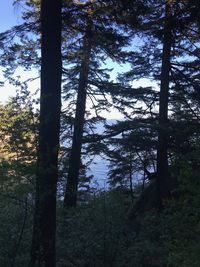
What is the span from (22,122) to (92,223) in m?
3.44

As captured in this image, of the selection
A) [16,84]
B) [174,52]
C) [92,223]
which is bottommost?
[92,223]

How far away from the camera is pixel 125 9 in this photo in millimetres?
8758

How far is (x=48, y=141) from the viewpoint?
7582 mm

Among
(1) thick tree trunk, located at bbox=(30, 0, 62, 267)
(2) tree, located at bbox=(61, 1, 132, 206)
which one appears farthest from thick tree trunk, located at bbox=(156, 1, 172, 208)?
(1) thick tree trunk, located at bbox=(30, 0, 62, 267)

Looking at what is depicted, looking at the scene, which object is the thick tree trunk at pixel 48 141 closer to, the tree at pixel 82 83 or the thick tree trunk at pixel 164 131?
the tree at pixel 82 83

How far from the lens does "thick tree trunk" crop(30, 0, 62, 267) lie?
22.1 feet

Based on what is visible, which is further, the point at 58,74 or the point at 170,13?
the point at 170,13

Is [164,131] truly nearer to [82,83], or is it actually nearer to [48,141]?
[82,83]

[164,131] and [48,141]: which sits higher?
[164,131]

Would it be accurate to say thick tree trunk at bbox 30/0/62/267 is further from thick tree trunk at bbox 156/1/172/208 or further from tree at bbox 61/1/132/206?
thick tree trunk at bbox 156/1/172/208

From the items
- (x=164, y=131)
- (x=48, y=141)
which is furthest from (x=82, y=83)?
(x=48, y=141)

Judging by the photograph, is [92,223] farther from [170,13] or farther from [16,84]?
[170,13]

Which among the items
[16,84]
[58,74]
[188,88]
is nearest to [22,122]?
[16,84]

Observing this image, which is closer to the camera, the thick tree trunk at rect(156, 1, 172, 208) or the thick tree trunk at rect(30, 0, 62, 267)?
the thick tree trunk at rect(30, 0, 62, 267)
